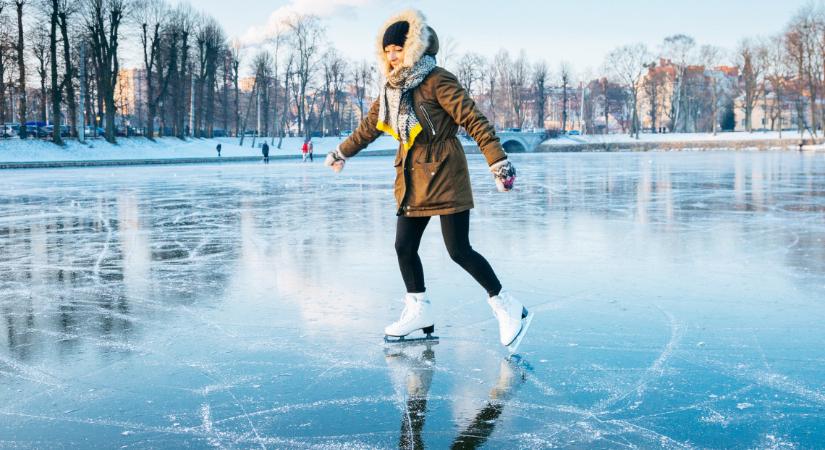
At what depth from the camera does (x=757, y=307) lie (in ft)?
17.2

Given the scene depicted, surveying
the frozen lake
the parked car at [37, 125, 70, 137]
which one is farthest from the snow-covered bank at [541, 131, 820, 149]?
the frozen lake

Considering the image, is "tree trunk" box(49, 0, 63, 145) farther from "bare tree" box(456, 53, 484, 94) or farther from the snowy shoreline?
"bare tree" box(456, 53, 484, 94)

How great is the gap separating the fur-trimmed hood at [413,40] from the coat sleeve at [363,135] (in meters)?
0.33

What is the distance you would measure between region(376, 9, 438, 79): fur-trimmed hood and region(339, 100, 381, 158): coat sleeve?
0.33 metres

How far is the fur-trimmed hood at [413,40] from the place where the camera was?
13.8 feet

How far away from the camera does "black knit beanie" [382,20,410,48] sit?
14.1ft

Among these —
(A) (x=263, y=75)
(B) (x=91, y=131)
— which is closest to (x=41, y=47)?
(B) (x=91, y=131)

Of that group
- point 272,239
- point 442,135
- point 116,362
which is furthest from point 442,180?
point 272,239

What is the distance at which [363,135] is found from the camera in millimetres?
4766

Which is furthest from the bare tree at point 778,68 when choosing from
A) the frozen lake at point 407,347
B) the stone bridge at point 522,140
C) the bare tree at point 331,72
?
the frozen lake at point 407,347

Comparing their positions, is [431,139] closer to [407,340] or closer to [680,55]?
[407,340]

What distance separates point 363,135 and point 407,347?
4.12 feet

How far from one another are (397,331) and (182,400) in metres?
1.38

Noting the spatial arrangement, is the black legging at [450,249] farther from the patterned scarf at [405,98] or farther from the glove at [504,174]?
the patterned scarf at [405,98]
